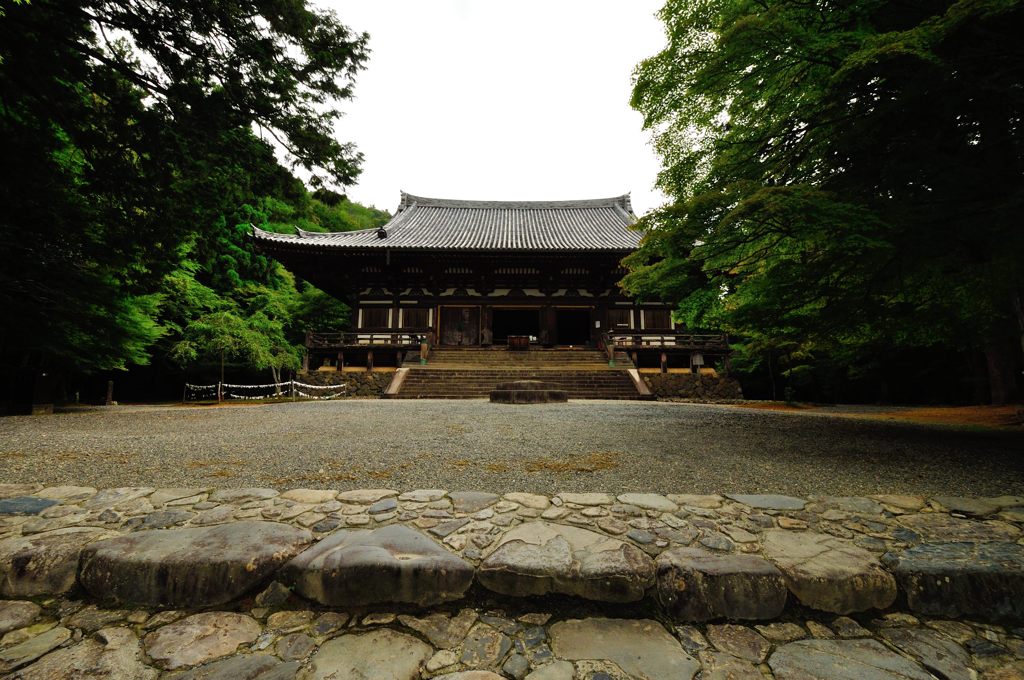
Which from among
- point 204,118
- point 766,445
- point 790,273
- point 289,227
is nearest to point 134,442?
point 204,118

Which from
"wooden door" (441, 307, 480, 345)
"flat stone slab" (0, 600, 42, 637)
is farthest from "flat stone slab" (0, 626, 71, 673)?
"wooden door" (441, 307, 480, 345)

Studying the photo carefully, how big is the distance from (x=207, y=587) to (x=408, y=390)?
953cm

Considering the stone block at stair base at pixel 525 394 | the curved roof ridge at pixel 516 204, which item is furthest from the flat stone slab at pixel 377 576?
the curved roof ridge at pixel 516 204

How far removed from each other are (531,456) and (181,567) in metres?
2.23

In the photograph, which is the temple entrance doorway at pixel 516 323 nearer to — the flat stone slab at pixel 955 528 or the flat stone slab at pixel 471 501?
the flat stone slab at pixel 471 501

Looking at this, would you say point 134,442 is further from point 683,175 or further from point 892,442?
point 892,442

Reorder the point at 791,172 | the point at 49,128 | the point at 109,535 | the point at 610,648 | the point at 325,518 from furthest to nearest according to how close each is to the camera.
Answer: the point at 49,128, the point at 791,172, the point at 325,518, the point at 109,535, the point at 610,648

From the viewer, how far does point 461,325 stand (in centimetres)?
1594

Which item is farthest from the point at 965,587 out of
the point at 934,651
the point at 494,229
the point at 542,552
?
the point at 494,229

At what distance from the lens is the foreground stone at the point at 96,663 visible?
1162 mm

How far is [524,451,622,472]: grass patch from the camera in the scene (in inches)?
111

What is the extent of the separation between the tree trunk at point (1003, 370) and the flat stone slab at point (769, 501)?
29.8 feet

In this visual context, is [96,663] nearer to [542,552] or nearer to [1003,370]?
[542,552]

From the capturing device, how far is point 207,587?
1.51 metres
